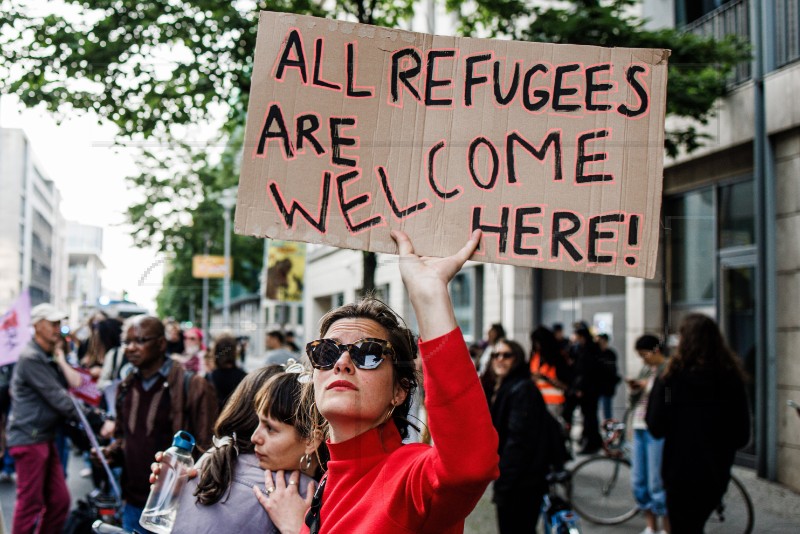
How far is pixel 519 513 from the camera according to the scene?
599cm

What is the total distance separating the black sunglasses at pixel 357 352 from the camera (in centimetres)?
208

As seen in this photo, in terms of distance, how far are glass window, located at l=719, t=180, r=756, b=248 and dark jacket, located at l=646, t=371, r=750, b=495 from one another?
17.4 ft

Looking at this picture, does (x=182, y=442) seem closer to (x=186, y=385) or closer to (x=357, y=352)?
(x=357, y=352)

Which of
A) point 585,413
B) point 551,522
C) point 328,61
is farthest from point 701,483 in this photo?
point 585,413

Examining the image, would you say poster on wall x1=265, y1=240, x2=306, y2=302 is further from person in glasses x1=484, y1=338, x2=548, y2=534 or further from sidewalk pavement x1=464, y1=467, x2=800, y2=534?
person in glasses x1=484, y1=338, x2=548, y2=534

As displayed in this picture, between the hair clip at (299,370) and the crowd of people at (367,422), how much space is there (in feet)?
0.04

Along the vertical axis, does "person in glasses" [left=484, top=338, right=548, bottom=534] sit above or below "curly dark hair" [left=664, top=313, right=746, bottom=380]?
below

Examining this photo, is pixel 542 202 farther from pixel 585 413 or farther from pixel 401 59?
pixel 585 413

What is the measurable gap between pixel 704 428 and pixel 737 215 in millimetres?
5852

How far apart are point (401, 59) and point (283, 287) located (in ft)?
31.0

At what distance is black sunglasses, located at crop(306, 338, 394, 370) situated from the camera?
6.84ft

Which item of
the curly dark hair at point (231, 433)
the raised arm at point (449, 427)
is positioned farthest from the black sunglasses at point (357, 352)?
the curly dark hair at point (231, 433)

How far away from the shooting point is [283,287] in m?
11.8

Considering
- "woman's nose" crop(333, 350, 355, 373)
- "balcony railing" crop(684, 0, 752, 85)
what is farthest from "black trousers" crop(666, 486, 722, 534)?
"balcony railing" crop(684, 0, 752, 85)
